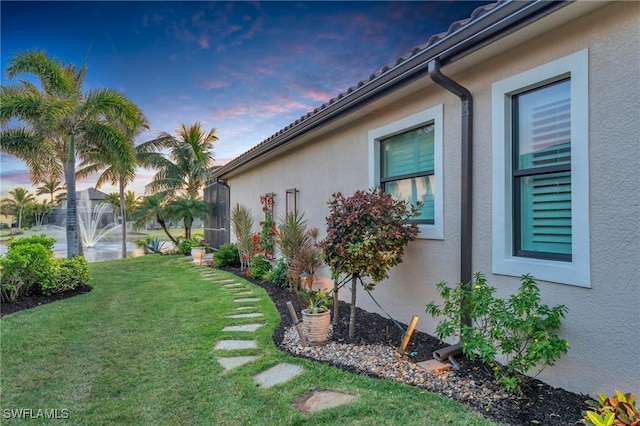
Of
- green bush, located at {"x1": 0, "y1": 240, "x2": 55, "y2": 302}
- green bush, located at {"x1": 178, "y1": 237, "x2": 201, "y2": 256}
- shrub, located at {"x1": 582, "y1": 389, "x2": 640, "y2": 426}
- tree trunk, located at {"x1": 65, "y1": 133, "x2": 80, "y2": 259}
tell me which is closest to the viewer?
shrub, located at {"x1": 582, "y1": 389, "x2": 640, "y2": 426}

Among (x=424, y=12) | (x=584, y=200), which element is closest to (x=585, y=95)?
(x=584, y=200)

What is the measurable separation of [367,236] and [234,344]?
87.6 inches

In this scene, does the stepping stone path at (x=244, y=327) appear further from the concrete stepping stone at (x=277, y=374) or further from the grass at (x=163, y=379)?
the concrete stepping stone at (x=277, y=374)

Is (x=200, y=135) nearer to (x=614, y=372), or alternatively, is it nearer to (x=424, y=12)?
(x=424, y=12)

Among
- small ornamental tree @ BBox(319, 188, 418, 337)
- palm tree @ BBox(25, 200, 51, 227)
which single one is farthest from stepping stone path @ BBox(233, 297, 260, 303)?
palm tree @ BBox(25, 200, 51, 227)

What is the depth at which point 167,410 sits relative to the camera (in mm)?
2932

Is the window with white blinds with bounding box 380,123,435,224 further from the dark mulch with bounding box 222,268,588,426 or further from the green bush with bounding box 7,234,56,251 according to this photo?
the green bush with bounding box 7,234,56,251

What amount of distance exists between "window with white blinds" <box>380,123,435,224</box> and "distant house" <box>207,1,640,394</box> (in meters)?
0.02

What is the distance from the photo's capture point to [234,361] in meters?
3.89

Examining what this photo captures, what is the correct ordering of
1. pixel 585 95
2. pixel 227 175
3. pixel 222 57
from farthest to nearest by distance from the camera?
pixel 227 175
pixel 222 57
pixel 585 95

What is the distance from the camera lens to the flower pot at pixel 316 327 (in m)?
4.32

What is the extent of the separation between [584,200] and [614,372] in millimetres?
1364

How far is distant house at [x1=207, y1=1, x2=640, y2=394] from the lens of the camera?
2648mm

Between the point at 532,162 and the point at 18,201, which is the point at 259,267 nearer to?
the point at 532,162
